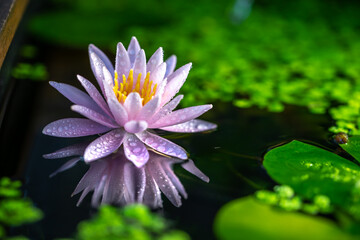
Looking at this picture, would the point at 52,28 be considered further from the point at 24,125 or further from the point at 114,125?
the point at 114,125

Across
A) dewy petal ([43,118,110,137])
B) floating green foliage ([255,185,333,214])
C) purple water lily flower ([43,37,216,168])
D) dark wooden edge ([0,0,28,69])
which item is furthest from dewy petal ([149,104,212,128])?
dark wooden edge ([0,0,28,69])

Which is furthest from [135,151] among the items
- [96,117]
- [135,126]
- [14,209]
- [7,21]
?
Result: [7,21]

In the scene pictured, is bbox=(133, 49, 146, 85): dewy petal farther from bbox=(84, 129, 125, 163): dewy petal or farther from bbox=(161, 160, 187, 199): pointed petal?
bbox=(161, 160, 187, 199): pointed petal

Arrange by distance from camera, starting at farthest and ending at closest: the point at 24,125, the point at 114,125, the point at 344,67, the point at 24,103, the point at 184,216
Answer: the point at 344,67 < the point at 24,103 < the point at 24,125 < the point at 114,125 < the point at 184,216

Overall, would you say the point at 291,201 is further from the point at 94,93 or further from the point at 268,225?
the point at 94,93

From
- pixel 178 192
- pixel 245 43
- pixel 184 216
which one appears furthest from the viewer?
pixel 245 43

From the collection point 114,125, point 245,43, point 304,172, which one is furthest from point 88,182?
point 245,43

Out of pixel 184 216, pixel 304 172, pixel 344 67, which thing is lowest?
pixel 184 216
